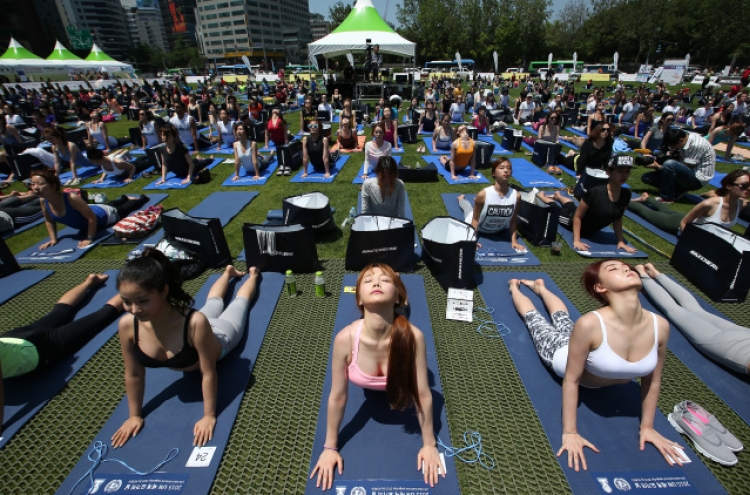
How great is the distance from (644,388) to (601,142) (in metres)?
6.98

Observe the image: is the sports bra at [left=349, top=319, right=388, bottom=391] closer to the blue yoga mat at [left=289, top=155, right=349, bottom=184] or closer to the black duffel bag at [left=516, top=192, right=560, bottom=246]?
the black duffel bag at [left=516, top=192, right=560, bottom=246]

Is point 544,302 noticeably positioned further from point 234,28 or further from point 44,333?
point 234,28

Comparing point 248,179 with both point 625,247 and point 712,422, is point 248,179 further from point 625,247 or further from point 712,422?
point 712,422

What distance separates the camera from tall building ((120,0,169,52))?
15579cm

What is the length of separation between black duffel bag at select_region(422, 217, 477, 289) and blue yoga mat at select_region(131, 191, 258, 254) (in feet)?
13.2

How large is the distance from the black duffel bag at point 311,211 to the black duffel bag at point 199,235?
1.01 meters

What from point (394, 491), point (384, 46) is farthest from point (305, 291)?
point (384, 46)

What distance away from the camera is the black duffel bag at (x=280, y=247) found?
468 centimetres

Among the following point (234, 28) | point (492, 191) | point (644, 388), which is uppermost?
point (234, 28)

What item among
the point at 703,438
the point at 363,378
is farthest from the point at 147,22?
the point at 703,438

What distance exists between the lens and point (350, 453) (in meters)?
2.60

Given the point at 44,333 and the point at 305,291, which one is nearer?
the point at 44,333

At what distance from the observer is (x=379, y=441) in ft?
8.78

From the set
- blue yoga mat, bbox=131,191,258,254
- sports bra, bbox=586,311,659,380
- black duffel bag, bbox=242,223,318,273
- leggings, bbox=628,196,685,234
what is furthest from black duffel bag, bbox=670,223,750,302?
blue yoga mat, bbox=131,191,258,254
